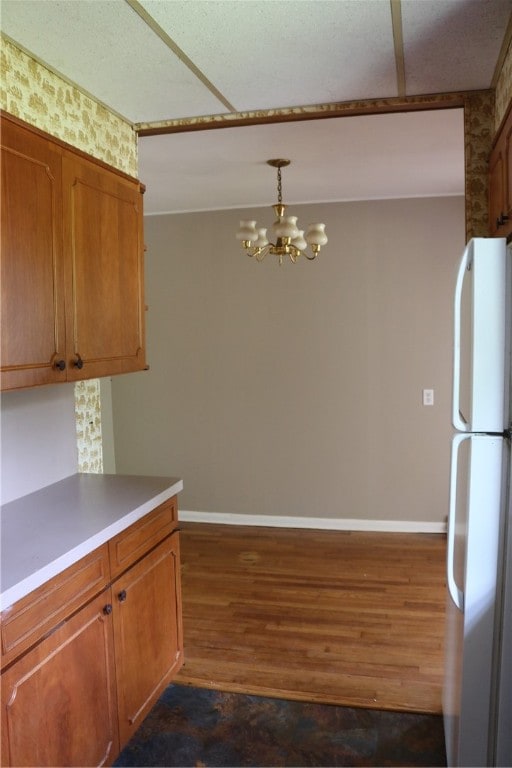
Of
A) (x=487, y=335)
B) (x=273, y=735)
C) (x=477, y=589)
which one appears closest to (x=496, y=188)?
(x=487, y=335)

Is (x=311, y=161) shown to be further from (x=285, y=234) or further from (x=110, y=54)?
(x=110, y=54)

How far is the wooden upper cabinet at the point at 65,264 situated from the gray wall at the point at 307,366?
220cm

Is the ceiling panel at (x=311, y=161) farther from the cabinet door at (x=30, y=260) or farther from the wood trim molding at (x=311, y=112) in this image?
the cabinet door at (x=30, y=260)

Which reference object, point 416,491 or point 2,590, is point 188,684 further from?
point 416,491

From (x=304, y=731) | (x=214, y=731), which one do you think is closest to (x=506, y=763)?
(x=304, y=731)

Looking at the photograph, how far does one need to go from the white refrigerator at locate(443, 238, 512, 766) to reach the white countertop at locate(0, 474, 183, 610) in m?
1.10

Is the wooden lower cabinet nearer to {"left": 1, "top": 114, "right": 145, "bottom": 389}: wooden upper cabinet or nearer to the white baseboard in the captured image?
{"left": 1, "top": 114, "right": 145, "bottom": 389}: wooden upper cabinet

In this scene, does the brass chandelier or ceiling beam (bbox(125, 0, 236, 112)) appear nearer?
ceiling beam (bbox(125, 0, 236, 112))

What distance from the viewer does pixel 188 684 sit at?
2.67 metres

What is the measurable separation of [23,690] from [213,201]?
367cm

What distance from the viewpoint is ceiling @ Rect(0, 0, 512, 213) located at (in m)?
1.78

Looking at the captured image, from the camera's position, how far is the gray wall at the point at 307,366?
15.0 feet

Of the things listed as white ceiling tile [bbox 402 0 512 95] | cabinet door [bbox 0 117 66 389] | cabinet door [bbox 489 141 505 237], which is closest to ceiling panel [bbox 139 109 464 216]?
white ceiling tile [bbox 402 0 512 95]

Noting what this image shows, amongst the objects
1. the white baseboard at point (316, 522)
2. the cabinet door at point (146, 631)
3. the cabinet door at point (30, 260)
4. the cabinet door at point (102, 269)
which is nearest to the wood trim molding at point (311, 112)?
the cabinet door at point (102, 269)
